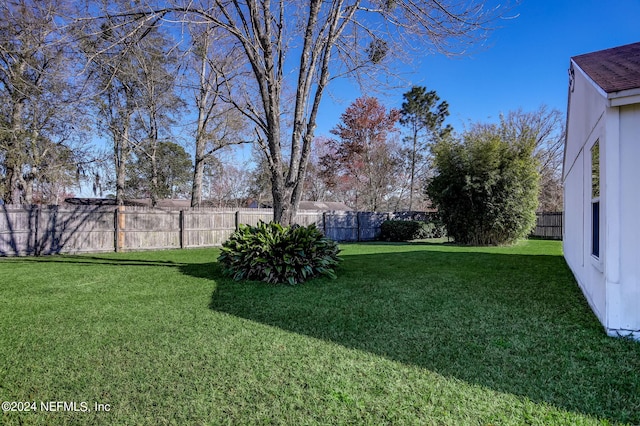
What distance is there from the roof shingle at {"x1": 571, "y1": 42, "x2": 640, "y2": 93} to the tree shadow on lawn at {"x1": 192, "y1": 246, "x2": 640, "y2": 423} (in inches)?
87.3

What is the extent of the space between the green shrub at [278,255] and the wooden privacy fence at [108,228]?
21.6 ft

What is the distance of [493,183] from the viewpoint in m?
11.9

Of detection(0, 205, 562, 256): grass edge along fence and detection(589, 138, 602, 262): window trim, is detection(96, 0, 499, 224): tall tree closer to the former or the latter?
detection(589, 138, 602, 262): window trim

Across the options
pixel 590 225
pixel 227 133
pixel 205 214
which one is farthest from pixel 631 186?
pixel 227 133

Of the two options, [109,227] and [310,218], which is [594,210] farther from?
[109,227]

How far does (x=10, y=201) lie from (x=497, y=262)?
16392 mm

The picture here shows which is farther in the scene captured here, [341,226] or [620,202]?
[341,226]

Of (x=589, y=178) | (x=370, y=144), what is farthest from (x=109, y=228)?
(x=370, y=144)

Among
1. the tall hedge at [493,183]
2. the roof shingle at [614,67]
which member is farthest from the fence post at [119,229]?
the roof shingle at [614,67]

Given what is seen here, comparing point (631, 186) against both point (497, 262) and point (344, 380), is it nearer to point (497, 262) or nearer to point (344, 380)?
point (344, 380)

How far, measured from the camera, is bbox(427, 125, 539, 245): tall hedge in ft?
39.3

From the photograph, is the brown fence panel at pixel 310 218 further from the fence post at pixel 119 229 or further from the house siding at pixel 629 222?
the house siding at pixel 629 222

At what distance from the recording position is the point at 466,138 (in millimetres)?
12492

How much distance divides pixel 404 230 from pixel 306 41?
37.8 feet
